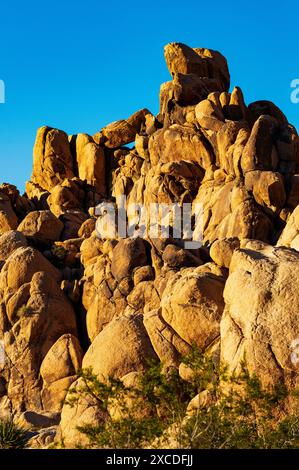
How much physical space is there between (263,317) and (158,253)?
1705 centimetres

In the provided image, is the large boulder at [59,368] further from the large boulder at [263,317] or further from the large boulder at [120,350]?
the large boulder at [263,317]

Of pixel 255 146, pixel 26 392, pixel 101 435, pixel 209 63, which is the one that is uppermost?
pixel 209 63

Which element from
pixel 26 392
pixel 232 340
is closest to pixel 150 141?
pixel 26 392

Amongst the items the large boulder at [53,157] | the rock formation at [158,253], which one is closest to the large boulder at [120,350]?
the rock formation at [158,253]

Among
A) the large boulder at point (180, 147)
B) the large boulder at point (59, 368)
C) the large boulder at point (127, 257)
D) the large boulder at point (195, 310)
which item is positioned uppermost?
the large boulder at point (180, 147)

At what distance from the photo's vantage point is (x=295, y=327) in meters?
22.6

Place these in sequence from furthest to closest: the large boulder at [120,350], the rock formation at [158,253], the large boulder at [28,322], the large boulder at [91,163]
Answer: the large boulder at [91,163] → the large boulder at [28,322] → the large boulder at [120,350] → the rock formation at [158,253]

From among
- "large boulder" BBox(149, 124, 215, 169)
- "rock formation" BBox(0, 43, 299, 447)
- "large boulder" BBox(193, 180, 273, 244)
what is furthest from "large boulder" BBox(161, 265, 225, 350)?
"large boulder" BBox(149, 124, 215, 169)

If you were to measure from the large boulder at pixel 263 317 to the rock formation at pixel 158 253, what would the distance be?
0.16 feet

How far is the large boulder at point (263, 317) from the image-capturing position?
72.7 feet

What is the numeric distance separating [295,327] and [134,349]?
845 cm

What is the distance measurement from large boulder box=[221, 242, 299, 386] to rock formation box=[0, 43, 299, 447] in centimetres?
5

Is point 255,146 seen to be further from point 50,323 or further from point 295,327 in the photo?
point 295,327

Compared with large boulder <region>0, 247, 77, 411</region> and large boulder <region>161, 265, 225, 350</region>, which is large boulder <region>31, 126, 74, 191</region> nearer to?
large boulder <region>0, 247, 77, 411</region>
